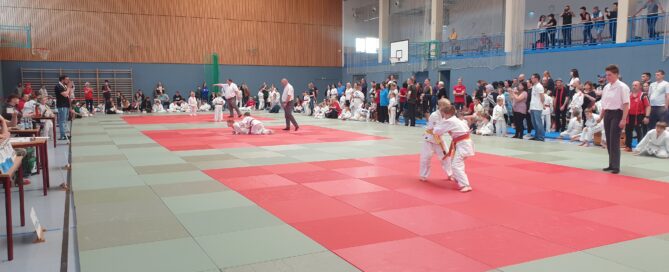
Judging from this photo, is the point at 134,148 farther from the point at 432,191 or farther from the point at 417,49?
the point at 417,49

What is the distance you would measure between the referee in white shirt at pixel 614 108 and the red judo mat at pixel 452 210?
44 cm

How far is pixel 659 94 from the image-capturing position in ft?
38.4

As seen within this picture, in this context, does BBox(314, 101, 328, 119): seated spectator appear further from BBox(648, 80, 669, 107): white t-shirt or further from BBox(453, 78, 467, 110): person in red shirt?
BBox(648, 80, 669, 107): white t-shirt

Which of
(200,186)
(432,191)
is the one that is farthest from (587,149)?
(200,186)

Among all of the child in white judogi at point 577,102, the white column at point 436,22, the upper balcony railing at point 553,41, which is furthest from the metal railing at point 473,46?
the child in white judogi at point 577,102

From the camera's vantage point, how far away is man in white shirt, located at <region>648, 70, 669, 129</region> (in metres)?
11.5

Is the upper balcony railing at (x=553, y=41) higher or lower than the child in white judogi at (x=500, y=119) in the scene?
higher

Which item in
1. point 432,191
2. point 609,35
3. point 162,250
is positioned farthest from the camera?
point 609,35

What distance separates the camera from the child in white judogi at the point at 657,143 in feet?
33.7

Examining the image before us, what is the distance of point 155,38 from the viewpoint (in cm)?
3003

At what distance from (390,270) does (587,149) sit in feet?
31.4

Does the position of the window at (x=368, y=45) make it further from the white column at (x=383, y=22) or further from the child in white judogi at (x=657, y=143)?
the child in white judogi at (x=657, y=143)

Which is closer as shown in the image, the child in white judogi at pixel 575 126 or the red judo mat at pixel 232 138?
the red judo mat at pixel 232 138

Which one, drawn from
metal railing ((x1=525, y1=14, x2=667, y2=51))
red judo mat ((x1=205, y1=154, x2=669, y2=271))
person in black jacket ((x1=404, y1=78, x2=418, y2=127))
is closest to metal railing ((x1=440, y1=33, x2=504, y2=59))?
metal railing ((x1=525, y1=14, x2=667, y2=51))
